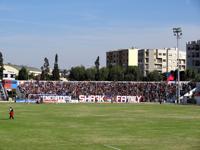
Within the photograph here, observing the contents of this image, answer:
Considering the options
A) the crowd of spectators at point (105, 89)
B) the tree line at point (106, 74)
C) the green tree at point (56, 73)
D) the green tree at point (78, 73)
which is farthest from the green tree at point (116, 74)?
the crowd of spectators at point (105, 89)

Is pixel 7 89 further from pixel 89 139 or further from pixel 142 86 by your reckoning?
pixel 89 139

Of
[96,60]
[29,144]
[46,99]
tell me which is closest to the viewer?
[29,144]

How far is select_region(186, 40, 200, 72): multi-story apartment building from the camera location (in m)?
166

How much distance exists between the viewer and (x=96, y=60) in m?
192

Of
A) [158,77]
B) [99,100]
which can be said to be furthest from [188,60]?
[99,100]

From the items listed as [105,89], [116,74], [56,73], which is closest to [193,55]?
[116,74]

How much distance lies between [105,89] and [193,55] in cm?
6140

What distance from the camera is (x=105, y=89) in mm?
117250

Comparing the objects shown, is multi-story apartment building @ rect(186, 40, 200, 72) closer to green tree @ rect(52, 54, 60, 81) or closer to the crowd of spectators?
green tree @ rect(52, 54, 60, 81)

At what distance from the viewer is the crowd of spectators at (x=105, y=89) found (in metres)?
112

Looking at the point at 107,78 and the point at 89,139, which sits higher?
the point at 107,78

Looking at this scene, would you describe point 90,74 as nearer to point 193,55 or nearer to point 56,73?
point 56,73

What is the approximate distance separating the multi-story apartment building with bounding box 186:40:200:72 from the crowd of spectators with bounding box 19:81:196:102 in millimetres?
54184

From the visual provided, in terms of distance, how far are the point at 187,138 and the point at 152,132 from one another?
4.09 metres
